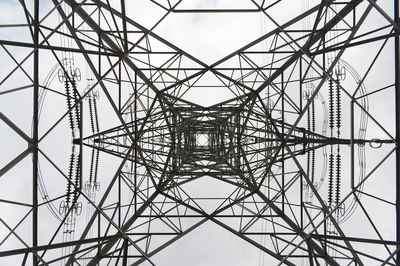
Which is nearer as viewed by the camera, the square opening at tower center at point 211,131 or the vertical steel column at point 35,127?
the vertical steel column at point 35,127

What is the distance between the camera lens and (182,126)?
680 inches

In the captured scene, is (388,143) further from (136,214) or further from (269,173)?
(136,214)

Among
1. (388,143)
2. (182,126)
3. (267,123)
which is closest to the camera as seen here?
(388,143)

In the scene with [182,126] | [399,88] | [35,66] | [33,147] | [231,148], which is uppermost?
[182,126]

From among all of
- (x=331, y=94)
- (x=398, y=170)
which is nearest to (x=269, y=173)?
(x=331, y=94)

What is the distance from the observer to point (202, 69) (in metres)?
13.1

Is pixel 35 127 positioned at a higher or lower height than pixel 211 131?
lower

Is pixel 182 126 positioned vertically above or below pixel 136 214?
above

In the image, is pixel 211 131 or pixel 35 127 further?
pixel 211 131

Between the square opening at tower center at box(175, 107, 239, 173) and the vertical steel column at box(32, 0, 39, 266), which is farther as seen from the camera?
the square opening at tower center at box(175, 107, 239, 173)

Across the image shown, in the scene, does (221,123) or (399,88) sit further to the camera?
(221,123)

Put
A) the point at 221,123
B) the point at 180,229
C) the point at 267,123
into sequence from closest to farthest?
1. the point at 180,229
2. the point at 267,123
3. the point at 221,123

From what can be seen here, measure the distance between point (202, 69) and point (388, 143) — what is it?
23.0 ft

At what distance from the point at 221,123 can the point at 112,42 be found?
8.85 meters
